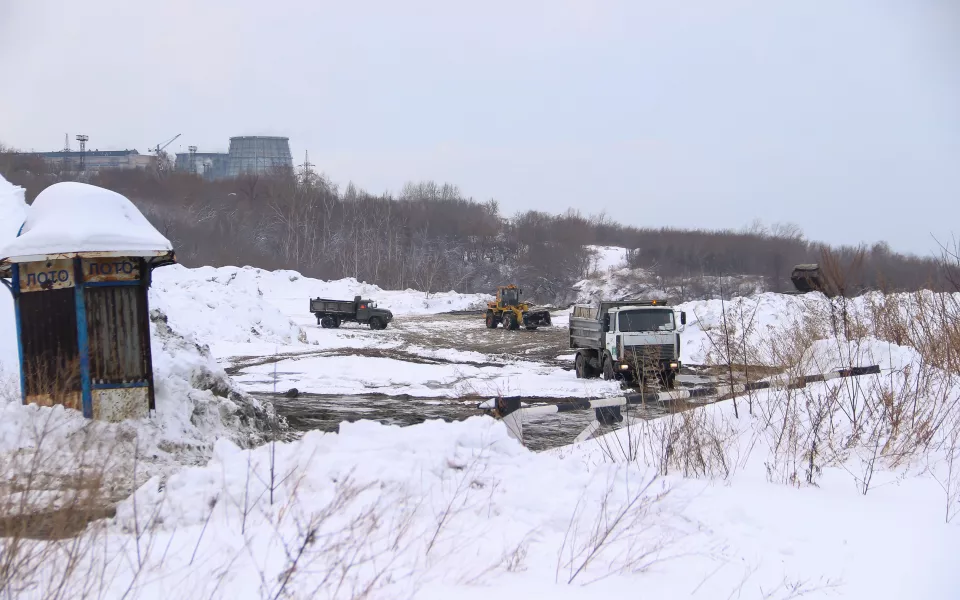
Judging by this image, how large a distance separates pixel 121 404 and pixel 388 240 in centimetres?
7913

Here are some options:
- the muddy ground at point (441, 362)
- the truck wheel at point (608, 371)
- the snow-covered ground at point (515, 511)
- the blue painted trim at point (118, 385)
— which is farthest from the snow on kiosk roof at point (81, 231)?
the truck wheel at point (608, 371)

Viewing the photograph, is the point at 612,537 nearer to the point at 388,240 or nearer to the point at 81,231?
the point at 81,231

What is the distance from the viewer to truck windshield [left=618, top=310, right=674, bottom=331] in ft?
61.3

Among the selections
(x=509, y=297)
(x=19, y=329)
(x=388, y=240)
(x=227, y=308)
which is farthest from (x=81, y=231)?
(x=388, y=240)

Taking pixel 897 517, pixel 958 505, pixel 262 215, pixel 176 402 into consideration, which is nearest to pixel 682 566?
pixel 897 517

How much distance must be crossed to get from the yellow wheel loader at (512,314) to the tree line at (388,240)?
29.5 meters

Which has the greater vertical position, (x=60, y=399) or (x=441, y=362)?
(x=60, y=399)

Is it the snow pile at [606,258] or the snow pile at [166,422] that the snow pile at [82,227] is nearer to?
the snow pile at [166,422]

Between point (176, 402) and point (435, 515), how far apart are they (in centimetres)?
572

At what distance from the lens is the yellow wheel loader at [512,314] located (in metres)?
40.5

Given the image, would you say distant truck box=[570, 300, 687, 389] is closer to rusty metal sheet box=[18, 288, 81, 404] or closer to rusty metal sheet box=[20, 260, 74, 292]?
rusty metal sheet box=[18, 288, 81, 404]

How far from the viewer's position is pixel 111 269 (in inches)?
349

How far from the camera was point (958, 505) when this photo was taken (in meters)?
6.09

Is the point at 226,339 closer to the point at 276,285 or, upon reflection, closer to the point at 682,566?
the point at 682,566
